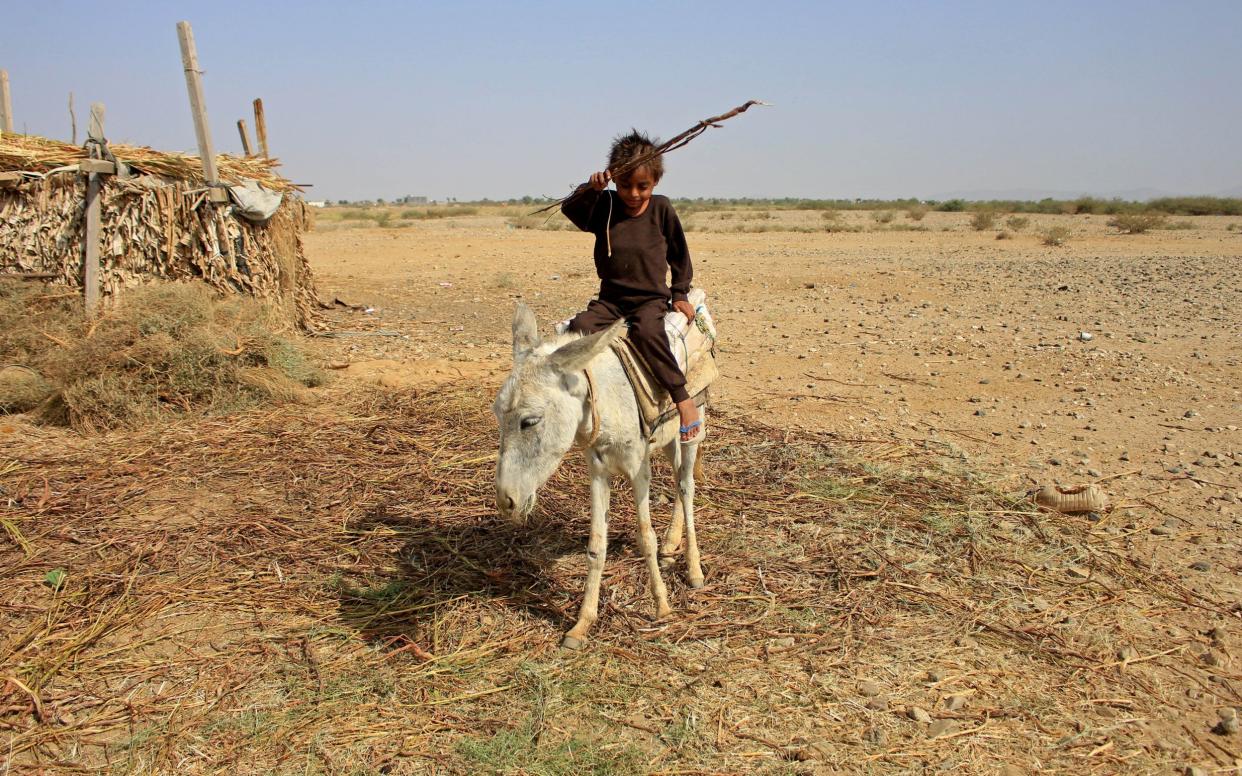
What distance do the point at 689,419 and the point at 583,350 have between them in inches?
38.5

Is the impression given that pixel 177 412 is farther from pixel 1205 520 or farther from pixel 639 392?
pixel 1205 520

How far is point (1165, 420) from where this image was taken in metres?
7.08

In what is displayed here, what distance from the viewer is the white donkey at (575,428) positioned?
344cm

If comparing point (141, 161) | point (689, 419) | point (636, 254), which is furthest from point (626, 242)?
point (141, 161)

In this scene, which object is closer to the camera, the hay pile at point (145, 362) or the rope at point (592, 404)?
the rope at point (592, 404)

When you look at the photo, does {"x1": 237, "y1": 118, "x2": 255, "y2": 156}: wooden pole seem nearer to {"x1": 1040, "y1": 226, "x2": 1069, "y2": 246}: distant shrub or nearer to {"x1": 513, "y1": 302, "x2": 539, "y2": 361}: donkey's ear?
{"x1": 513, "y1": 302, "x2": 539, "y2": 361}: donkey's ear

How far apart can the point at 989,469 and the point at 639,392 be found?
3609 mm

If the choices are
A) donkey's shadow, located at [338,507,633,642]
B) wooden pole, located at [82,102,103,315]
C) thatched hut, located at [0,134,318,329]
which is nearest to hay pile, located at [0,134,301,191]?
thatched hut, located at [0,134,318,329]

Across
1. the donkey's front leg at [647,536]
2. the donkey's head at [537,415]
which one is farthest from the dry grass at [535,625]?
the donkey's head at [537,415]

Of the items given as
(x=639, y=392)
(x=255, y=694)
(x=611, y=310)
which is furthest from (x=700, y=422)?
(x=255, y=694)

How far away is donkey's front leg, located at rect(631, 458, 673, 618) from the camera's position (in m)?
4.01

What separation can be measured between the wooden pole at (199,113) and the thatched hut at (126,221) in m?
0.13

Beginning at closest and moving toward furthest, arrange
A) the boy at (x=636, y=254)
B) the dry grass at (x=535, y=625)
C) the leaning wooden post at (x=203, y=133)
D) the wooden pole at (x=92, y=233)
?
the dry grass at (x=535, y=625) < the boy at (x=636, y=254) < the wooden pole at (x=92, y=233) < the leaning wooden post at (x=203, y=133)

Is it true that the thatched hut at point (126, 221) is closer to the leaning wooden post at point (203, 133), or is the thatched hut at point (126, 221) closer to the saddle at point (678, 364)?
the leaning wooden post at point (203, 133)
